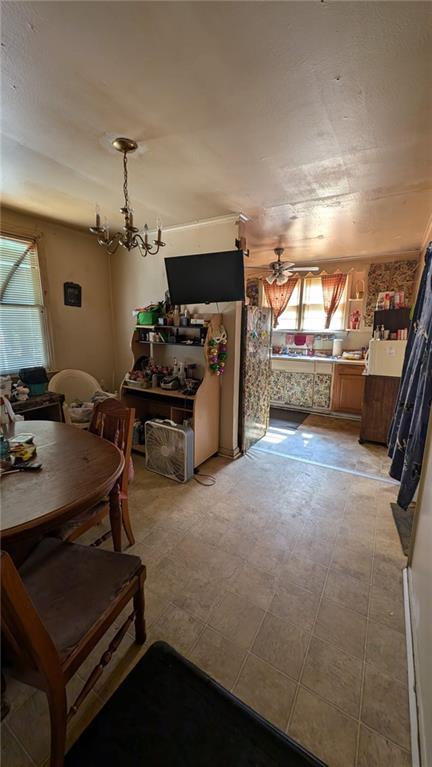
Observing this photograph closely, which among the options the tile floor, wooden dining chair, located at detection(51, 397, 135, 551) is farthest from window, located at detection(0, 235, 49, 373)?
the tile floor

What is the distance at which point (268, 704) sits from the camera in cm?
117

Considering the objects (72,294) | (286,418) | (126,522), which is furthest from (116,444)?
(286,418)

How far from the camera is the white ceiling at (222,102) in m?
1.03

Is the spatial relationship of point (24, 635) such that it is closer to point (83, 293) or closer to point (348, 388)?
point (83, 293)

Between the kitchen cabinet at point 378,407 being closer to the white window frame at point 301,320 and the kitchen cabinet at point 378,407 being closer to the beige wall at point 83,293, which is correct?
the white window frame at point 301,320

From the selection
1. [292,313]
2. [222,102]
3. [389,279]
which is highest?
[222,102]

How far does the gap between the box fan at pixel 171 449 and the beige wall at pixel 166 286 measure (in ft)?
2.02

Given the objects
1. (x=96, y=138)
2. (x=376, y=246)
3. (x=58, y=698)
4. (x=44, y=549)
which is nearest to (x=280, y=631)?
(x=58, y=698)

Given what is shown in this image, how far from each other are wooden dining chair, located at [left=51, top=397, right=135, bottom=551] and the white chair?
1.42 m

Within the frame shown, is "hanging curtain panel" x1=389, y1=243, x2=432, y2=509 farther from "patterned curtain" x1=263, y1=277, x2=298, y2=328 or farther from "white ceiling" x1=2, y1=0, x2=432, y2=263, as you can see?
"patterned curtain" x1=263, y1=277, x2=298, y2=328

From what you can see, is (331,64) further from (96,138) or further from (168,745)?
(168,745)

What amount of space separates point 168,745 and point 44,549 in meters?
0.85

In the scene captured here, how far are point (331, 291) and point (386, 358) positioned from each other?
202 cm

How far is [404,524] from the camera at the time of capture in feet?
7.33
